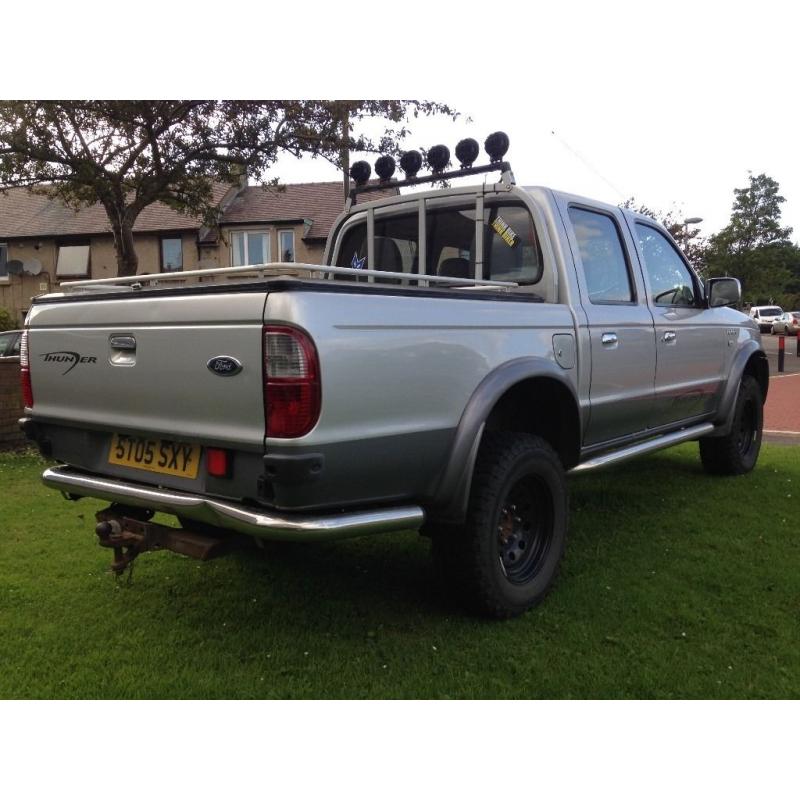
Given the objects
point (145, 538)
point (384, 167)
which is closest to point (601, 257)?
point (384, 167)

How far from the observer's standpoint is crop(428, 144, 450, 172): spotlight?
4.10 m

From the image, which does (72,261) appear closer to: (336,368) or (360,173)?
(360,173)

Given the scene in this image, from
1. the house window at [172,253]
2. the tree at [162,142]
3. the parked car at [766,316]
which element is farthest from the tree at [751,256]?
the tree at [162,142]

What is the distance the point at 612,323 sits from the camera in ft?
12.9

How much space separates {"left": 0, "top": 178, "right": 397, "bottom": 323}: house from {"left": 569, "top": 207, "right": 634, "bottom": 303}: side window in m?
21.2

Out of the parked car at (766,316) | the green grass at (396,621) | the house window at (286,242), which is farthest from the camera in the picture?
the parked car at (766,316)

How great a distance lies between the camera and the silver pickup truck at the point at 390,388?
245cm

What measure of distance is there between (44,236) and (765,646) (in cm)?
2801

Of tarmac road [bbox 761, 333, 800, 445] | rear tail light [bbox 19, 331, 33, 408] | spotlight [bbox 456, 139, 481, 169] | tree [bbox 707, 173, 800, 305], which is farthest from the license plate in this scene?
tree [bbox 707, 173, 800, 305]

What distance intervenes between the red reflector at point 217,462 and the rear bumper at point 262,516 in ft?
0.34

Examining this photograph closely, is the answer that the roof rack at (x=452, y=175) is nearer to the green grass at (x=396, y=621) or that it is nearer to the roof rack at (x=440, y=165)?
the roof rack at (x=440, y=165)

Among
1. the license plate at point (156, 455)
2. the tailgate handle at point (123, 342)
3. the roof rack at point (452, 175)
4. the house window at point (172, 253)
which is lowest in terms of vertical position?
the license plate at point (156, 455)

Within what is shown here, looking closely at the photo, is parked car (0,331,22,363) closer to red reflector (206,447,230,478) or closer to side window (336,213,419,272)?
side window (336,213,419,272)

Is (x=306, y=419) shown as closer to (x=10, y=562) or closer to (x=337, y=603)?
(x=337, y=603)
